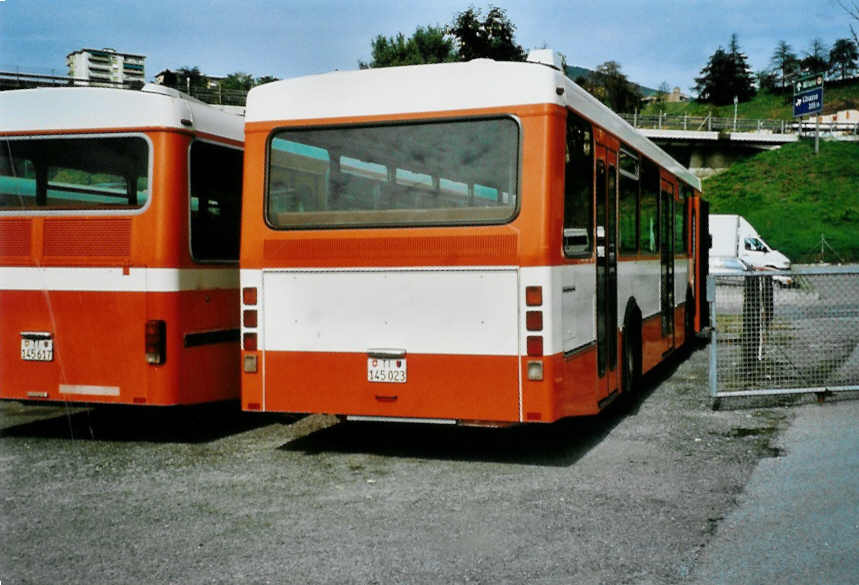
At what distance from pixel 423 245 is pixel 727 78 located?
456ft

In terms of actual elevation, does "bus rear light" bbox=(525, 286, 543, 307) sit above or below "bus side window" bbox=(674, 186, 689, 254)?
below

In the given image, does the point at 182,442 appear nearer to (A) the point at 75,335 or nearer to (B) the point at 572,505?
(A) the point at 75,335

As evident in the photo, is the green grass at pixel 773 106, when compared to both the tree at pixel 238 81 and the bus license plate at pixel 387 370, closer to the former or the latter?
the tree at pixel 238 81

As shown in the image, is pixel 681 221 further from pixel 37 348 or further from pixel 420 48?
pixel 420 48

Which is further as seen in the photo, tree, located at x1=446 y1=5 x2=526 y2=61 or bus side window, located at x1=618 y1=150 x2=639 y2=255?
tree, located at x1=446 y1=5 x2=526 y2=61

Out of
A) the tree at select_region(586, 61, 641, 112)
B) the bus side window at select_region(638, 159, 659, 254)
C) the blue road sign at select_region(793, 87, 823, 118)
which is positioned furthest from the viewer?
the tree at select_region(586, 61, 641, 112)

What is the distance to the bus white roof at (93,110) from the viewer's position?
812 cm

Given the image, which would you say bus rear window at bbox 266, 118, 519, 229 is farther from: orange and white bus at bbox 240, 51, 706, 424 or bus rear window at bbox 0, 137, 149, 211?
bus rear window at bbox 0, 137, 149, 211

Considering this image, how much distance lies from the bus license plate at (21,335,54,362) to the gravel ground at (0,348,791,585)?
81cm

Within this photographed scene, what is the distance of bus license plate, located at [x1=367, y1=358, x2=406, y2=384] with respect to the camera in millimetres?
7473

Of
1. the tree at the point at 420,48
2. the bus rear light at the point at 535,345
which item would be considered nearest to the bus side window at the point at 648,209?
the bus rear light at the point at 535,345

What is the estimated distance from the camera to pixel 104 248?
8.14 m

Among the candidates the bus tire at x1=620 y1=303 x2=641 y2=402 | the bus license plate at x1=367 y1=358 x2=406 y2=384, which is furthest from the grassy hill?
the bus license plate at x1=367 y1=358 x2=406 y2=384

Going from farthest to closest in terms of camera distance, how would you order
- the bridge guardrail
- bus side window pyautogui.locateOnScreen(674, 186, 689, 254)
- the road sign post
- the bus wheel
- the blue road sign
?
the bridge guardrail
the road sign post
the blue road sign
bus side window pyautogui.locateOnScreen(674, 186, 689, 254)
the bus wheel
